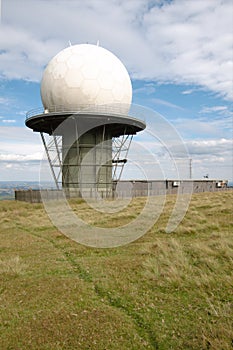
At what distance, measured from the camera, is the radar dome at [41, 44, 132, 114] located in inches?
1270

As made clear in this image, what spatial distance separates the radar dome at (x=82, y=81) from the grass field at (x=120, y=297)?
73.6 ft

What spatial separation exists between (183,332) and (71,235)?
10417mm

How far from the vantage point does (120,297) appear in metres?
7.25

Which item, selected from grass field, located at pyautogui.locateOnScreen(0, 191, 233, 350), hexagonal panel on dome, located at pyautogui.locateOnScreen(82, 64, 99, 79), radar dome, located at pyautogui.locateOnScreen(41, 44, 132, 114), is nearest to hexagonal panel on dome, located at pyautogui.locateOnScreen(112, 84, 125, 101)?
radar dome, located at pyautogui.locateOnScreen(41, 44, 132, 114)

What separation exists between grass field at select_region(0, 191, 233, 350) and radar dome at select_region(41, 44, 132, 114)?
2242cm

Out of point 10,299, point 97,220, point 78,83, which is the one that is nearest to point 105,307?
point 10,299

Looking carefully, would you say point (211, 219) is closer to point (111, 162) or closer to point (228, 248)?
point (228, 248)

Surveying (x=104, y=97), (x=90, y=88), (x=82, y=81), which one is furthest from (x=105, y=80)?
(x=82, y=81)

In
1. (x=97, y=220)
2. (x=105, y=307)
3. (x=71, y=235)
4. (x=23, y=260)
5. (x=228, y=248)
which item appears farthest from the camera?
(x=97, y=220)

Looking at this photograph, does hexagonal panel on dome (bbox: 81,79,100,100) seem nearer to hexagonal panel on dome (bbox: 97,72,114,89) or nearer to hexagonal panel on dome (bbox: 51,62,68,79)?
hexagonal panel on dome (bbox: 97,72,114,89)

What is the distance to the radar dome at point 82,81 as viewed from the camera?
32.2 metres

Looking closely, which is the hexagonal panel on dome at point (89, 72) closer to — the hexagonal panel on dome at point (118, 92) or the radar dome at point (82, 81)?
the radar dome at point (82, 81)

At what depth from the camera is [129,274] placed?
8.79 m

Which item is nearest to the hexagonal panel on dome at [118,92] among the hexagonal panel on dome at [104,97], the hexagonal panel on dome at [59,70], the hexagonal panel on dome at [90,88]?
the hexagonal panel on dome at [104,97]
